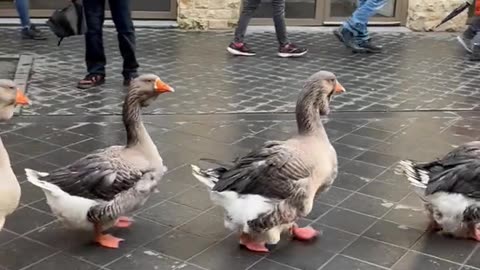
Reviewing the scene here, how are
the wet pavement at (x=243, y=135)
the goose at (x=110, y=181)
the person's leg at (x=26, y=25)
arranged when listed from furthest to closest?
1. the person's leg at (x=26, y=25)
2. the wet pavement at (x=243, y=135)
3. the goose at (x=110, y=181)

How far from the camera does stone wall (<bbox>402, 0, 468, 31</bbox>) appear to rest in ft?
36.7

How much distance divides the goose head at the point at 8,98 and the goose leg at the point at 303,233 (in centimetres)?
164

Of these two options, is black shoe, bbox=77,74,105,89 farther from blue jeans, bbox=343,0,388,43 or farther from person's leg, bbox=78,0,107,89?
blue jeans, bbox=343,0,388,43

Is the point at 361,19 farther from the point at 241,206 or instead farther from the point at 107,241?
the point at 107,241

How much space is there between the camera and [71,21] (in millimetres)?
7387

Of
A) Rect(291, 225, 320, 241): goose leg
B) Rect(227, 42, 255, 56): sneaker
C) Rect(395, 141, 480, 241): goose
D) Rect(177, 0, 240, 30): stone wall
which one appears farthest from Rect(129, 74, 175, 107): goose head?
Rect(177, 0, 240, 30): stone wall

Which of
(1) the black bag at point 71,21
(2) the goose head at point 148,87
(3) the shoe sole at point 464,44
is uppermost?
(2) the goose head at point 148,87

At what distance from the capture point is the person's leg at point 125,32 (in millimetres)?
7270

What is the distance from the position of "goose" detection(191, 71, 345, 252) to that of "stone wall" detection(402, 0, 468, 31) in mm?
7430

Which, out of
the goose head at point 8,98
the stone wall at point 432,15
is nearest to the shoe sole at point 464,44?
the stone wall at point 432,15

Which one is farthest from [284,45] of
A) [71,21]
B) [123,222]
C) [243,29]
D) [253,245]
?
[253,245]

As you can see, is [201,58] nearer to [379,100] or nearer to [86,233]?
[379,100]

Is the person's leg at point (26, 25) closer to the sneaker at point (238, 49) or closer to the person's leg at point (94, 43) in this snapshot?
the person's leg at point (94, 43)

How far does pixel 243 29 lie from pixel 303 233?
518cm
